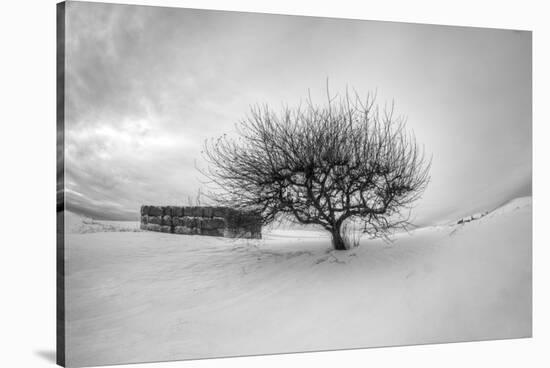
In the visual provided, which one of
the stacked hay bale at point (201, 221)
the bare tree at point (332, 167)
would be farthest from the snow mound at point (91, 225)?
the bare tree at point (332, 167)

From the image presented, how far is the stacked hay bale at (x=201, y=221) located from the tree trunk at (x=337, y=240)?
840 mm

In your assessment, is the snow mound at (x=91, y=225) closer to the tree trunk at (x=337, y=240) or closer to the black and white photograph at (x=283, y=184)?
the black and white photograph at (x=283, y=184)

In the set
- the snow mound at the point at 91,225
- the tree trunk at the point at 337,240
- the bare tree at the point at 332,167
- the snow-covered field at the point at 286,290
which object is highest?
the bare tree at the point at 332,167

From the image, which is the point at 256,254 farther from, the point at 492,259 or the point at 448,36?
the point at 448,36

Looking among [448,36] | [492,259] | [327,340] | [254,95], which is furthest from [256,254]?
[448,36]

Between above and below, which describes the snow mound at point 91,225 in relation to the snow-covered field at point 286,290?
above

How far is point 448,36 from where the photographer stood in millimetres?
7691

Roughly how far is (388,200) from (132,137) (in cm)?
292

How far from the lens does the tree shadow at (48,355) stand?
6.41 m

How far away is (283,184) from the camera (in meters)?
7.21

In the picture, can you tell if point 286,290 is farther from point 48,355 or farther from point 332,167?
point 48,355

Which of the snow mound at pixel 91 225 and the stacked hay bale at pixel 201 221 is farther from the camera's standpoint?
the stacked hay bale at pixel 201 221

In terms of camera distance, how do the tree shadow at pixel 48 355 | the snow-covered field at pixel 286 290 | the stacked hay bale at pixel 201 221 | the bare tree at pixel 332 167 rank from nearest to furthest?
the snow-covered field at pixel 286 290, the tree shadow at pixel 48 355, the stacked hay bale at pixel 201 221, the bare tree at pixel 332 167

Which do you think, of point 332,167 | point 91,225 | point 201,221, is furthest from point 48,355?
point 332,167
